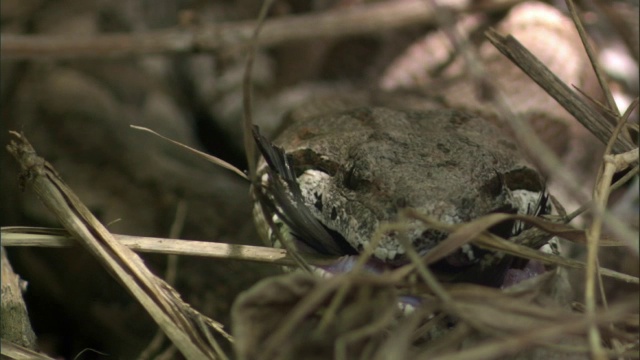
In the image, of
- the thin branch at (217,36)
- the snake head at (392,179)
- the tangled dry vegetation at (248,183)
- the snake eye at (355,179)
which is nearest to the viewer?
the tangled dry vegetation at (248,183)

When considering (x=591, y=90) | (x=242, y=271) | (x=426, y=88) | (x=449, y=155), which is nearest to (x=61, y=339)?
(x=242, y=271)

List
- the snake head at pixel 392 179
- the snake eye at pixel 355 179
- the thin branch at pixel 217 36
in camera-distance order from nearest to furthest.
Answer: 1. the snake head at pixel 392 179
2. the snake eye at pixel 355 179
3. the thin branch at pixel 217 36

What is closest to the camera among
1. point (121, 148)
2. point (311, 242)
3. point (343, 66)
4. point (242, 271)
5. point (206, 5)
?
point (311, 242)

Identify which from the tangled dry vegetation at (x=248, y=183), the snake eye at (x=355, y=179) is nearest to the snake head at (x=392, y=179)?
the snake eye at (x=355, y=179)

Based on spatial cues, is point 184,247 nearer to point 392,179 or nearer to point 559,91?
point 392,179

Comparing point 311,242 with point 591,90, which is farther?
point 591,90

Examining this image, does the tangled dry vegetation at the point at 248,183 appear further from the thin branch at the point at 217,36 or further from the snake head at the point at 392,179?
the snake head at the point at 392,179

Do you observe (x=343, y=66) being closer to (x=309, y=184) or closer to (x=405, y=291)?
(x=309, y=184)
